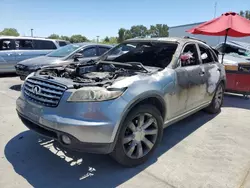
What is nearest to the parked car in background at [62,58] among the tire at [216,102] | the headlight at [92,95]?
the tire at [216,102]

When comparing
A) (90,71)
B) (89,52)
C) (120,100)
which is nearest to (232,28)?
(89,52)

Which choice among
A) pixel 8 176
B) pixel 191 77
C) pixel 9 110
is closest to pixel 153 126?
pixel 191 77

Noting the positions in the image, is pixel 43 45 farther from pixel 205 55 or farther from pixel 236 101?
pixel 236 101

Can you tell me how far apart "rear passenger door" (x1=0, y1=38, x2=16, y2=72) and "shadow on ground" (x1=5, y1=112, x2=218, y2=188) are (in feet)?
21.2

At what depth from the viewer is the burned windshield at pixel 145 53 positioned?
3.84m

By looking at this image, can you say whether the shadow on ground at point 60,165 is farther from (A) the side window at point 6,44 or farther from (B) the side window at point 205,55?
(A) the side window at point 6,44

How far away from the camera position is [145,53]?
13.7 feet

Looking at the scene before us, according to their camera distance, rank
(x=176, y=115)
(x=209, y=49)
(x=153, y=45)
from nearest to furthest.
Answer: (x=176, y=115) → (x=153, y=45) → (x=209, y=49)

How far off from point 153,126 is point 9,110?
3.44 m

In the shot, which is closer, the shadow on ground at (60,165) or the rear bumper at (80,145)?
the rear bumper at (80,145)

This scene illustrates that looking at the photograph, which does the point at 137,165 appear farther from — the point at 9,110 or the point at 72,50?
the point at 72,50

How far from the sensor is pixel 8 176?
2.66 meters

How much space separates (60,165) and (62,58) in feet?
15.6

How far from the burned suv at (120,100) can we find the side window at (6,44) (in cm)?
659
